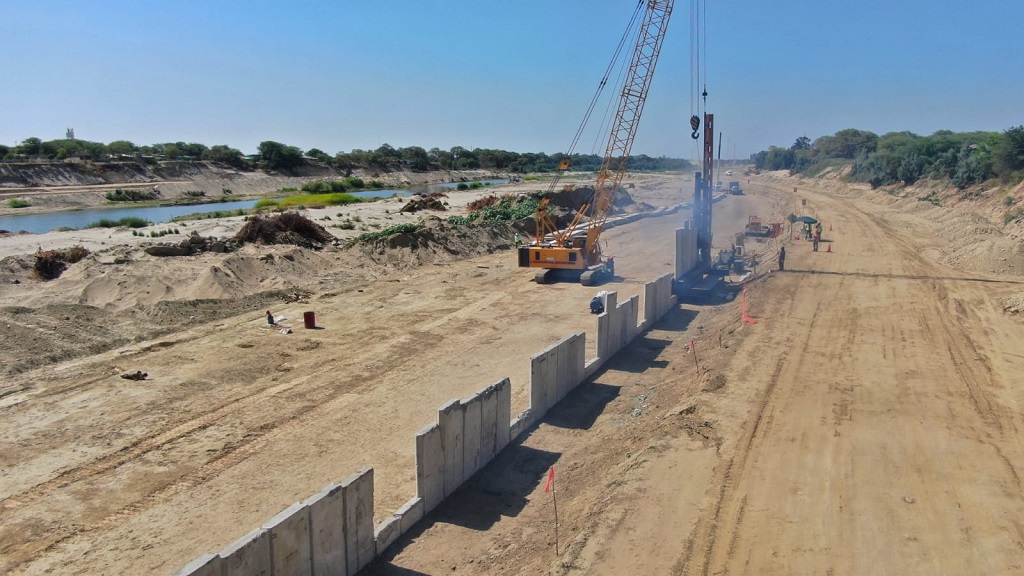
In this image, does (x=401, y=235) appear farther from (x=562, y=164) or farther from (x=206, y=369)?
(x=206, y=369)

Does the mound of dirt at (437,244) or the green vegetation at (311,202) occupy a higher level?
the green vegetation at (311,202)

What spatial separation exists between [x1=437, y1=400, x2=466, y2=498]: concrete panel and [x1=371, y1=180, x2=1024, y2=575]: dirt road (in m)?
0.35

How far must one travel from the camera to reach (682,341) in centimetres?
1962

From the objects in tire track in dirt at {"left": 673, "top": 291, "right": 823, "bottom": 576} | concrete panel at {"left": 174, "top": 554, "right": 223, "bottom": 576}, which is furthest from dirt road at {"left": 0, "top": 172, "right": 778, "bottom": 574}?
tire track in dirt at {"left": 673, "top": 291, "right": 823, "bottom": 576}

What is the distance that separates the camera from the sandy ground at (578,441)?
8742 millimetres

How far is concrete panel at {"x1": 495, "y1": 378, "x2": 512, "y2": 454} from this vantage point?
38.5ft

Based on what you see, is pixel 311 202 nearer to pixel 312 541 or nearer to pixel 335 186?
pixel 335 186

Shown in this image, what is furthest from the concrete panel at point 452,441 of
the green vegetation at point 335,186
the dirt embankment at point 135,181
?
the green vegetation at point 335,186

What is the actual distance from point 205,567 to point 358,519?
2.27m

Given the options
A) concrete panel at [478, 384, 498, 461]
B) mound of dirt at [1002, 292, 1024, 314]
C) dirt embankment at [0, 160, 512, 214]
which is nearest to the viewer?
concrete panel at [478, 384, 498, 461]

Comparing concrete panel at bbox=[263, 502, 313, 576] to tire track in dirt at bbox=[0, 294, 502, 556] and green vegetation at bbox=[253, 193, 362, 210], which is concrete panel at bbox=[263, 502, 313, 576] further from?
green vegetation at bbox=[253, 193, 362, 210]

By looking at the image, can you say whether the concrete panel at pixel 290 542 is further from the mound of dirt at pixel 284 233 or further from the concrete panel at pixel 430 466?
the mound of dirt at pixel 284 233

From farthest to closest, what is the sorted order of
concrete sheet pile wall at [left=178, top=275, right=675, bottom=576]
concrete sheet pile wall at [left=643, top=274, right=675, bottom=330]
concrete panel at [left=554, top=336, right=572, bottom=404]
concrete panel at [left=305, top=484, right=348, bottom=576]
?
concrete sheet pile wall at [left=643, top=274, right=675, bottom=330], concrete panel at [left=554, top=336, right=572, bottom=404], concrete panel at [left=305, top=484, right=348, bottom=576], concrete sheet pile wall at [left=178, top=275, right=675, bottom=576]

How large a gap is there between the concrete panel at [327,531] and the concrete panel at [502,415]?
3994mm
